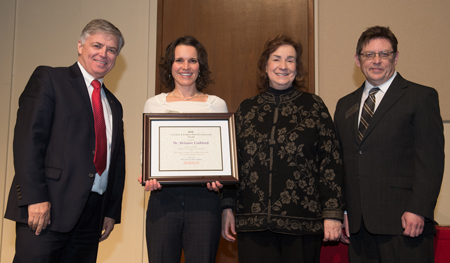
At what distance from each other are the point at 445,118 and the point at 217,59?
2195 millimetres

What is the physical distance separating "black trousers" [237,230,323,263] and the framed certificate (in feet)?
1.16

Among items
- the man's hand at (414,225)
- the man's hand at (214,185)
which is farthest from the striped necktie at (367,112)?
the man's hand at (214,185)

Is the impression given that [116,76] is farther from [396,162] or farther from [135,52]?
[396,162]

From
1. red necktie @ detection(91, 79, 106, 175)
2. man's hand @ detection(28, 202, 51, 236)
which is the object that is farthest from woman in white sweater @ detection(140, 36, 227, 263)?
man's hand @ detection(28, 202, 51, 236)

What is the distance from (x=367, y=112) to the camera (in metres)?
2.26

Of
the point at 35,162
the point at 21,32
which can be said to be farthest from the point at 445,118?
the point at 21,32

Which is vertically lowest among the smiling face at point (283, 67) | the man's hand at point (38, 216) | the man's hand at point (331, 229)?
Result: the man's hand at point (331, 229)

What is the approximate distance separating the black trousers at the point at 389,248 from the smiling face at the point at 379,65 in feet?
3.01

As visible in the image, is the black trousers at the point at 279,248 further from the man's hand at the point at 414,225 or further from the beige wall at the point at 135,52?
the beige wall at the point at 135,52

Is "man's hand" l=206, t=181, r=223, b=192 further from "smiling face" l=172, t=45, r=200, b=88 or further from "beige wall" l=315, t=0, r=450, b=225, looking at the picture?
"beige wall" l=315, t=0, r=450, b=225

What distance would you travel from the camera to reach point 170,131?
2.10m

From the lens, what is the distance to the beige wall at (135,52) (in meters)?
3.44

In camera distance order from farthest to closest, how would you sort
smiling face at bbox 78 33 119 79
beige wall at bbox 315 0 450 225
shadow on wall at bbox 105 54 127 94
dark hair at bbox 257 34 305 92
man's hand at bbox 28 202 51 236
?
1. shadow on wall at bbox 105 54 127 94
2. beige wall at bbox 315 0 450 225
3. dark hair at bbox 257 34 305 92
4. smiling face at bbox 78 33 119 79
5. man's hand at bbox 28 202 51 236

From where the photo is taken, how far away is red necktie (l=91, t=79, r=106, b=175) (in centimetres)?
200
